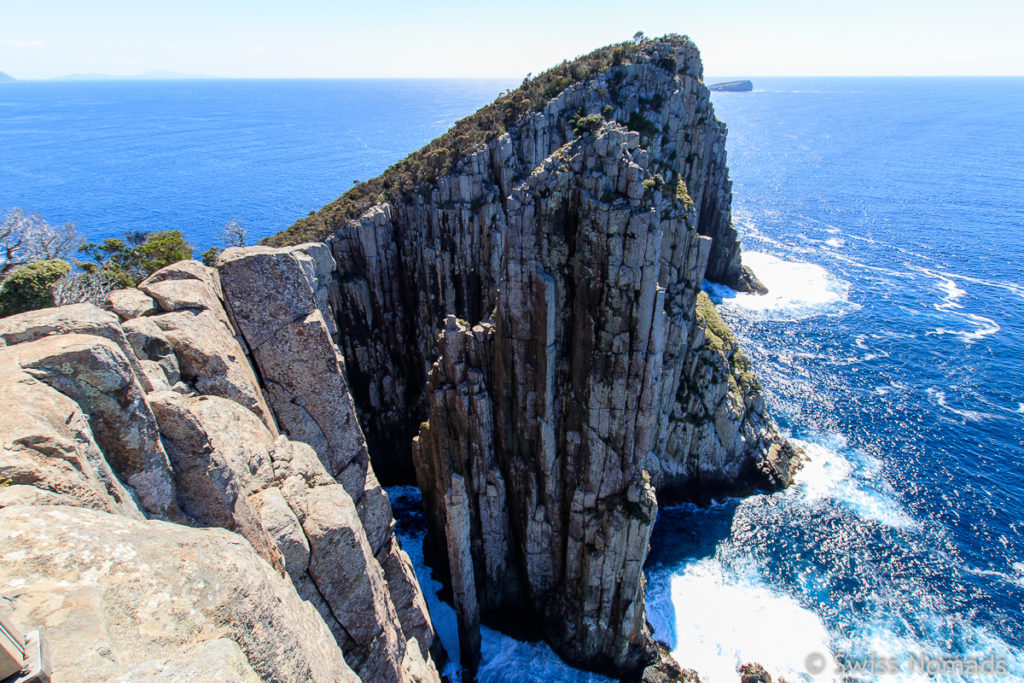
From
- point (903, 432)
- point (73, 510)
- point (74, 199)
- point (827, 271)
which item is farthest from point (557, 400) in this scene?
point (74, 199)

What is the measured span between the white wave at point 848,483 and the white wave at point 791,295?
36.1 m

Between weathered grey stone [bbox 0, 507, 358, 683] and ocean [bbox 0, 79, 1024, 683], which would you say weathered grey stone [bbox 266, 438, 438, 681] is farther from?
ocean [bbox 0, 79, 1024, 683]

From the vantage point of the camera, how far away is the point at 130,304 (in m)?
20.8

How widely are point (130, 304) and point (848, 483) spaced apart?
70.9 metres

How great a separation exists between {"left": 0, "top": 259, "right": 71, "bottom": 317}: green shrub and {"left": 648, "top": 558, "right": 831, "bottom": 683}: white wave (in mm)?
50947

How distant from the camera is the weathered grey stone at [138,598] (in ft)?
28.6

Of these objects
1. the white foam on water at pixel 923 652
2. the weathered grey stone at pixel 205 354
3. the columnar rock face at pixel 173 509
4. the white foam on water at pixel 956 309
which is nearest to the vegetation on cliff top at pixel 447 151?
the weathered grey stone at pixel 205 354

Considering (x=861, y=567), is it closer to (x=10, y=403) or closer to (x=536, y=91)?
(x=10, y=403)

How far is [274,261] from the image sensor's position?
23969mm

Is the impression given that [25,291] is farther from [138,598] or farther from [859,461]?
[859,461]

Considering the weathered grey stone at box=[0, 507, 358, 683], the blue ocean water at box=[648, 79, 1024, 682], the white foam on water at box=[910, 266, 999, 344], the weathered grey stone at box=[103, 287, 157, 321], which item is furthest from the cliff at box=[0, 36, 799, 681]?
the white foam on water at box=[910, 266, 999, 344]

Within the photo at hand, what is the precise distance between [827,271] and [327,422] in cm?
12135

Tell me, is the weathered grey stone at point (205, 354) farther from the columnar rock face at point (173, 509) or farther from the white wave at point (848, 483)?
the white wave at point (848, 483)

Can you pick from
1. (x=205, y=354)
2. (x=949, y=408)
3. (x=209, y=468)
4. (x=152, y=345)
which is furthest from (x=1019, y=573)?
(x=152, y=345)
